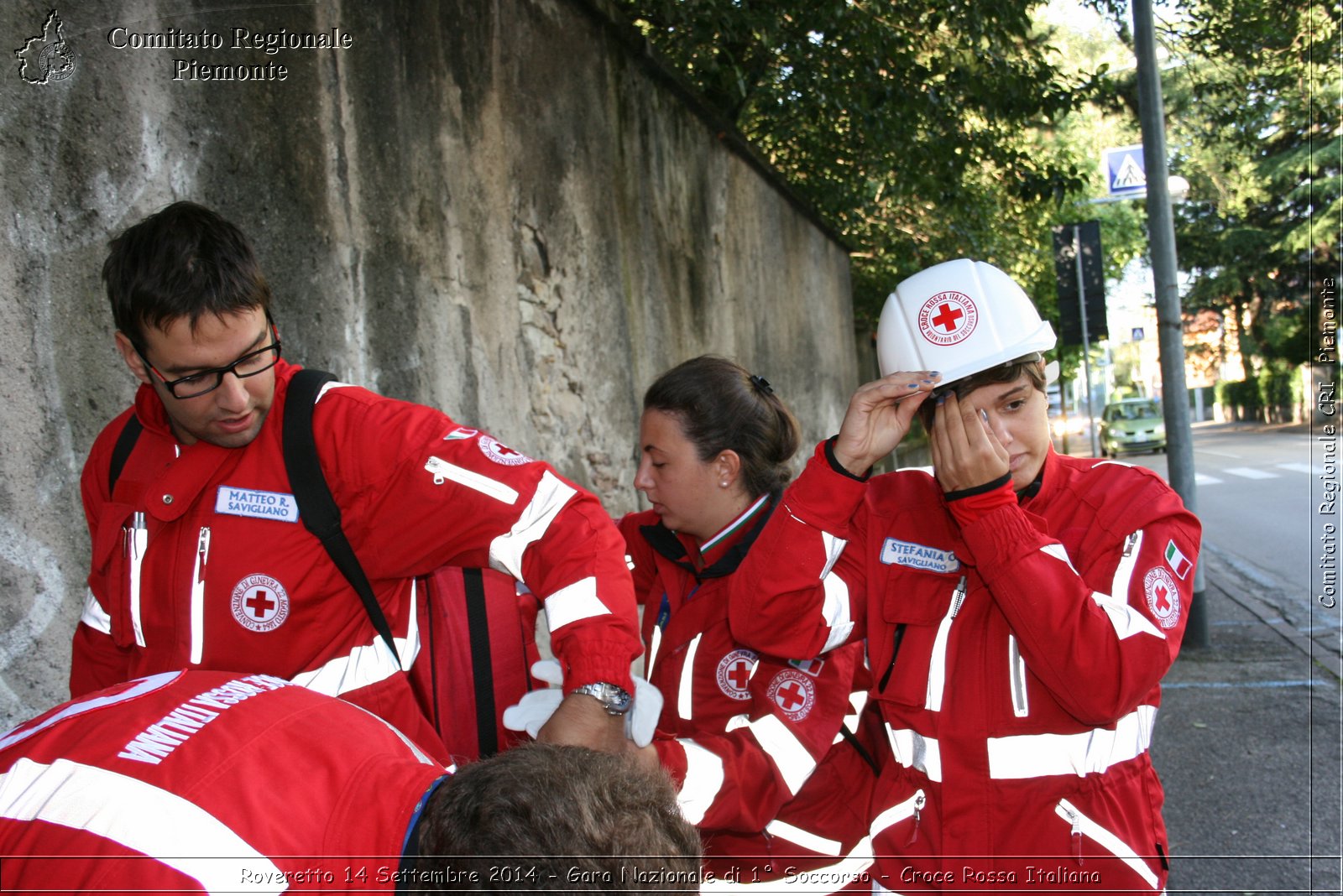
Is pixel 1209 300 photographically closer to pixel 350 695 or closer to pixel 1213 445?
pixel 1213 445

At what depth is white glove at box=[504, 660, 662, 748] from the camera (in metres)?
2.03

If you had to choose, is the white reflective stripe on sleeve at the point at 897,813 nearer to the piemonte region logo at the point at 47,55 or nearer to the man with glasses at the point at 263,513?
the man with glasses at the point at 263,513

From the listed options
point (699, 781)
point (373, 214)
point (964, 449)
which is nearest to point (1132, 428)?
point (373, 214)

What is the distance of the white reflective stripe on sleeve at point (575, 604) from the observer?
206 centimetres

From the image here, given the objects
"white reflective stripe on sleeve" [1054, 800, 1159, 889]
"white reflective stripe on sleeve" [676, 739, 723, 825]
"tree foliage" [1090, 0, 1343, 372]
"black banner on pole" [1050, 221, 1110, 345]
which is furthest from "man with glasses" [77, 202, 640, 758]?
"tree foliage" [1090, 0, 1343, 372]

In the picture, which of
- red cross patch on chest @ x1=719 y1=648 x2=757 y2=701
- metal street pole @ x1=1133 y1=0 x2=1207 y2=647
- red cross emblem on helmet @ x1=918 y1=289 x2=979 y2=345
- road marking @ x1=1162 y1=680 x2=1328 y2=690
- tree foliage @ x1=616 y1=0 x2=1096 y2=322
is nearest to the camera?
red cross emblem on helmet @ x1=918 y1=289 x2=979 y2=345

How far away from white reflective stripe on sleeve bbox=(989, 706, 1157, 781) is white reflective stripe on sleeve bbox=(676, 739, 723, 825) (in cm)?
54

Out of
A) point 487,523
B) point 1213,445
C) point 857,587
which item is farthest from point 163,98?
point 1213,445

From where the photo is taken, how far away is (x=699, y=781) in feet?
6.97

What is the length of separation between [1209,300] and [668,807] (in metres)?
36.0

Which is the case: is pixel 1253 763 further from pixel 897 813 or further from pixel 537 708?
pixel 537 708

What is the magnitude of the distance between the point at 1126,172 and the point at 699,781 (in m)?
10.9

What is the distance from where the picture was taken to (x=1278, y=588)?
370 inches

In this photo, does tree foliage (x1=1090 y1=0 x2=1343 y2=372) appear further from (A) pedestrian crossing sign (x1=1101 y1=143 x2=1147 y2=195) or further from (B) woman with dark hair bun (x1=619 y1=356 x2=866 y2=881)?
(B) woman with dark hair bun (x1=619 y1=356 x2=866 y2=881)
